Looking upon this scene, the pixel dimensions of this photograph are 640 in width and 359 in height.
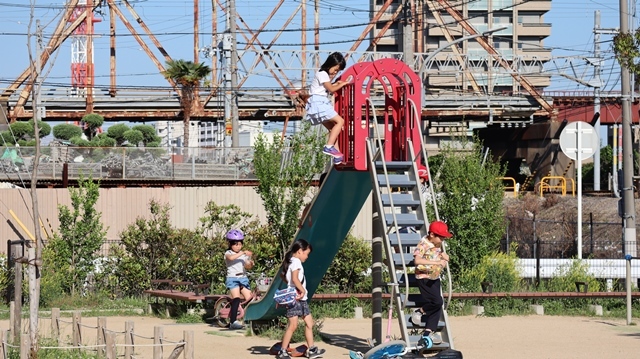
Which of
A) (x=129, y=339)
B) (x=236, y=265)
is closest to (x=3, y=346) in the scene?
(x=129, y=339)

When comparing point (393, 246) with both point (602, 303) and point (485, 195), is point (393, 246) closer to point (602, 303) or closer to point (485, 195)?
point (602, 303)

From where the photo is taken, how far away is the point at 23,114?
57.5 meters

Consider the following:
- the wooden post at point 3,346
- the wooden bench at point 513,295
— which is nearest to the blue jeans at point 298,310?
the wooden post at point 3,346

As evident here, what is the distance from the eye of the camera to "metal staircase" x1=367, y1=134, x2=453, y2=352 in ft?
42.2

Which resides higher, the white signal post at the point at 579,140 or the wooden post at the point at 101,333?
the white signal post at the point at 579,140

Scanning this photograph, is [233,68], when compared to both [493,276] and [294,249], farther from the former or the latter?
[294,249]

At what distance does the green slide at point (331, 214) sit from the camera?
14984 mm

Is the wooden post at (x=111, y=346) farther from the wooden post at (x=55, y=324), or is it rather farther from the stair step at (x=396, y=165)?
the stair step at (x=396, y=165)

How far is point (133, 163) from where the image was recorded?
37.3 meters

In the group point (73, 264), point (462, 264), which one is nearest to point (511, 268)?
point (462, 264)

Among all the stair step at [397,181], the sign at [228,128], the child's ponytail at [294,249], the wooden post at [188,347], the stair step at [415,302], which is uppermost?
the sign at [228,128]

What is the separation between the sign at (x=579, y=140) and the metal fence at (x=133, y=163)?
16.8 metres

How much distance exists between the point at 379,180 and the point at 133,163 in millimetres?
24493

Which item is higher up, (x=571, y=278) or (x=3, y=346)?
(x=3, y=346)
